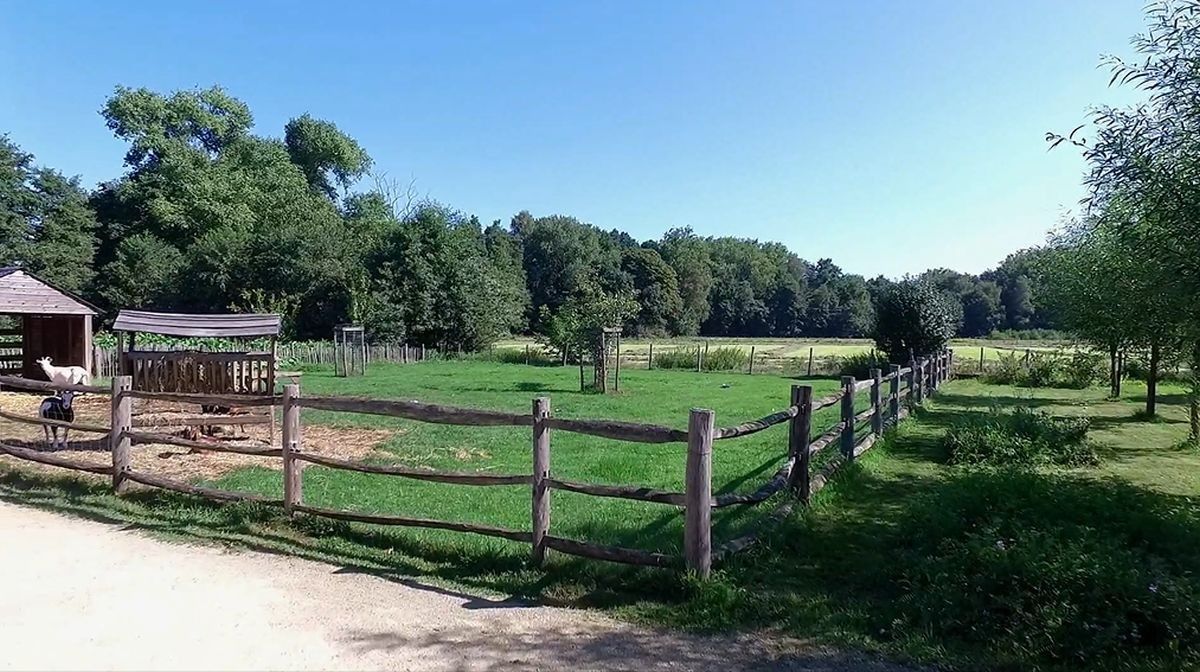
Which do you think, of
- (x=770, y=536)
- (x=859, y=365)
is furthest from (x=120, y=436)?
(x=859, y=365)

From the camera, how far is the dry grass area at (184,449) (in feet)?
30.3

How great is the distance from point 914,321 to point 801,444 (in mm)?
22074

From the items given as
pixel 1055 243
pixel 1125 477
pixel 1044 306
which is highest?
pixel 1055 243

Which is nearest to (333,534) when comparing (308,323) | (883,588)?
(883,588)

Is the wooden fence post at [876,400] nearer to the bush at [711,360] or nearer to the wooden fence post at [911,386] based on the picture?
the wooden fence post at [911,386]

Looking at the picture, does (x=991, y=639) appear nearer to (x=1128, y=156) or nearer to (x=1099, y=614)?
(x=1099, y=614)

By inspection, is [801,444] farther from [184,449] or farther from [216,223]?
[216,223]

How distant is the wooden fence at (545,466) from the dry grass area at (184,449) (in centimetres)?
105

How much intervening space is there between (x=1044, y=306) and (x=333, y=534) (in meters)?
19.7

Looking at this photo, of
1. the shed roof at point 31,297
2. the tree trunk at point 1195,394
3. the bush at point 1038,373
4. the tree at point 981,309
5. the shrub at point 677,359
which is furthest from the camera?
the tree at point 981,309

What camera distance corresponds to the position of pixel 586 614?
459 cm

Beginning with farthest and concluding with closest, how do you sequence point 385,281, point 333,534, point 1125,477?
1. point 385,281
2. point 1125,477
3. point 333,534

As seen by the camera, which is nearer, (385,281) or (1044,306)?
(1044,306)

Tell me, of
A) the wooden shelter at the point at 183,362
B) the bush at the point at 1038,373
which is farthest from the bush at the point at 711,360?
the wooden shelter at the point at 183,362
